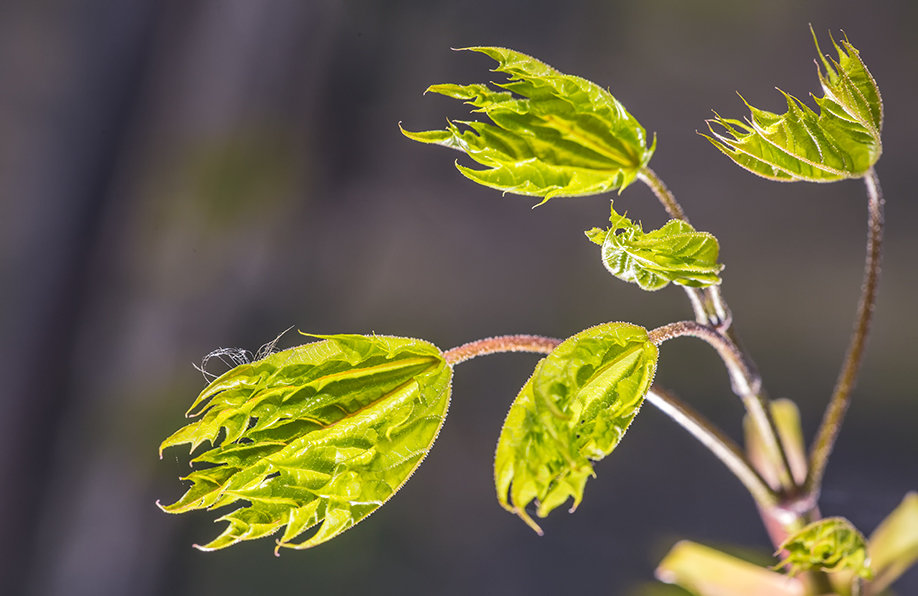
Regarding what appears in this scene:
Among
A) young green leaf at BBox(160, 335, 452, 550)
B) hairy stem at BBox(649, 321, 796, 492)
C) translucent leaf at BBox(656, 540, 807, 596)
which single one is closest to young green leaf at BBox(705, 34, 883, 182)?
hairy stem at BBox(649, 321, 796, 492)

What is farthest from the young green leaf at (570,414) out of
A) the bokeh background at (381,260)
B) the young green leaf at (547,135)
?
the bokeh background at (381,260)

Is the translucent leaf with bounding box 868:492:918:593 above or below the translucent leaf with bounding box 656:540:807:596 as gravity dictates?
above

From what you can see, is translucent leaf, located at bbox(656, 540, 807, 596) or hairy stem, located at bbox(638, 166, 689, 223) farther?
translucent leaf, located at bbox(656, 540, 807, 596)

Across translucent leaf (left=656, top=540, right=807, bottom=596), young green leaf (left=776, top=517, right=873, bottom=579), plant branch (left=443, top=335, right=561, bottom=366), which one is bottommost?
translucent leaf (left=656, top=540, right=807, bottom=596)

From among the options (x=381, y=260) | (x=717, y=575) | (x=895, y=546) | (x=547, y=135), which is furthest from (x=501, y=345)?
(x=381, y=260)

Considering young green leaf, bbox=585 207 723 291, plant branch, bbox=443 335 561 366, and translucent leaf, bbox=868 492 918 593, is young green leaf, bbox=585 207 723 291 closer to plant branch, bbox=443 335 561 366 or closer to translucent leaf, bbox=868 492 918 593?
plant branch, bbox=443 335 561 366

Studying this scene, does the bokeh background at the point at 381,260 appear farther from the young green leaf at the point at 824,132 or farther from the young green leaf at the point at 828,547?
the young green leaf at the point at 824,132
